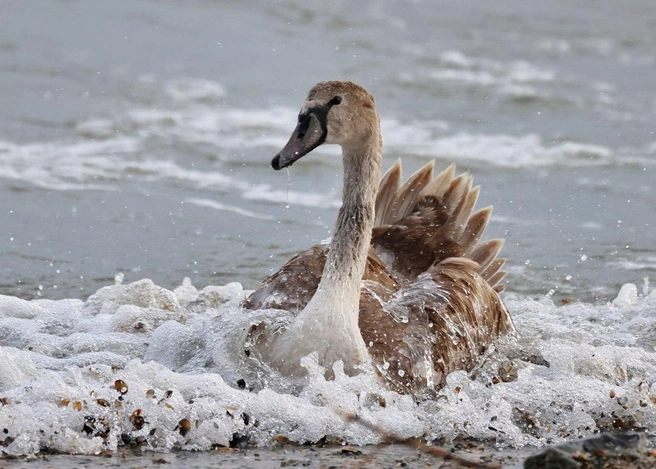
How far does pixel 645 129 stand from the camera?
14.5m

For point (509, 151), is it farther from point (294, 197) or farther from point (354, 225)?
point (354, 225)

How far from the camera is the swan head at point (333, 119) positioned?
21.4 feet

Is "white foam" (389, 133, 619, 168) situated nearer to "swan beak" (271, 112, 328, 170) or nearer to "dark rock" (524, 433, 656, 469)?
"swan beak" (271, 112, 328, 170)

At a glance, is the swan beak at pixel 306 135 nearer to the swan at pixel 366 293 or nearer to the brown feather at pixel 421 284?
the swan at pixel 366 293

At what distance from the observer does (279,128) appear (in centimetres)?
1388

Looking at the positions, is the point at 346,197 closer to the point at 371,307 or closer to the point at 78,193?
the point at 371,307

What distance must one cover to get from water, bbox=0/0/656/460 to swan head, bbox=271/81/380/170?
1211 mm

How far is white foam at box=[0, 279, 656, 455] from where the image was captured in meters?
5.50

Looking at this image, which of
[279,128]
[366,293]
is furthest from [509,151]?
[366,293]

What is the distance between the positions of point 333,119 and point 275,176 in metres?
5.83

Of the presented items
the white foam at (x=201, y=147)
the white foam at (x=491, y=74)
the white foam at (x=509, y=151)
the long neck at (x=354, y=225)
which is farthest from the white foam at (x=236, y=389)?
the white foam at (x=491, y=74)

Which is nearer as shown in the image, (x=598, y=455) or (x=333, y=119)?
(x=598, y=455)

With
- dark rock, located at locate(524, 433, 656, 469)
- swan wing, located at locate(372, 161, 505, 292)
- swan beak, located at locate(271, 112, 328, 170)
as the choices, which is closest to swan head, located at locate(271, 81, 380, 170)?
swan beak, located at locate(271, 112, 328, 170)

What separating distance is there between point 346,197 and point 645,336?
243 cm
